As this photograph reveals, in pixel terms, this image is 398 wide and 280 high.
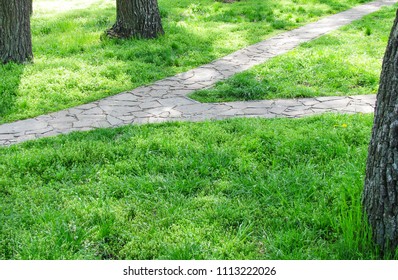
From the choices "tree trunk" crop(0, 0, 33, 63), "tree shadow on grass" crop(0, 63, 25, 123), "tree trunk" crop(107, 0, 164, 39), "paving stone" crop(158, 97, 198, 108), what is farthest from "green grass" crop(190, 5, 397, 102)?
"tree trunk" crop(0, 0, 33, 63)

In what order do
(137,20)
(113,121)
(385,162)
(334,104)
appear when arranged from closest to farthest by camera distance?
(385,162) → (113,121) → (334,104) → (137,20)

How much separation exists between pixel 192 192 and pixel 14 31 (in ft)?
19.5

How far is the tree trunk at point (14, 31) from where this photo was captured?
349 inches

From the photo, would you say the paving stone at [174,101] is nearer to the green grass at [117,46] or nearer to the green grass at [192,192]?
the green grass at [117,46]

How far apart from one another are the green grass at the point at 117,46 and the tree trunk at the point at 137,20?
0.31 metres

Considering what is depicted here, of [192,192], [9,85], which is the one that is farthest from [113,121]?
[192,192]

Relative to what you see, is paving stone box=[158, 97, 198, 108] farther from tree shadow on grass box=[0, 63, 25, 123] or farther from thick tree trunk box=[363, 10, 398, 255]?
thick tree trunk box=[363, 10, 398, 255]

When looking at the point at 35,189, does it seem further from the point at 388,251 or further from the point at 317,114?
the point at 317,114

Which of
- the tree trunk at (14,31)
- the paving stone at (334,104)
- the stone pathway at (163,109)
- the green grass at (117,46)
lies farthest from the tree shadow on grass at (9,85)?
the paving stone at (334,104)

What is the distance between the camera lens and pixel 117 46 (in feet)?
33.6

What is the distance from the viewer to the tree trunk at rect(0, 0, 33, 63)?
29.1 feet

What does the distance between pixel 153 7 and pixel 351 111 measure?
5.79m

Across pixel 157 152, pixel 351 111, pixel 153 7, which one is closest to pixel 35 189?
pixel 157 152

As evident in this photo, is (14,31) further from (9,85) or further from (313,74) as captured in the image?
(313,74)
